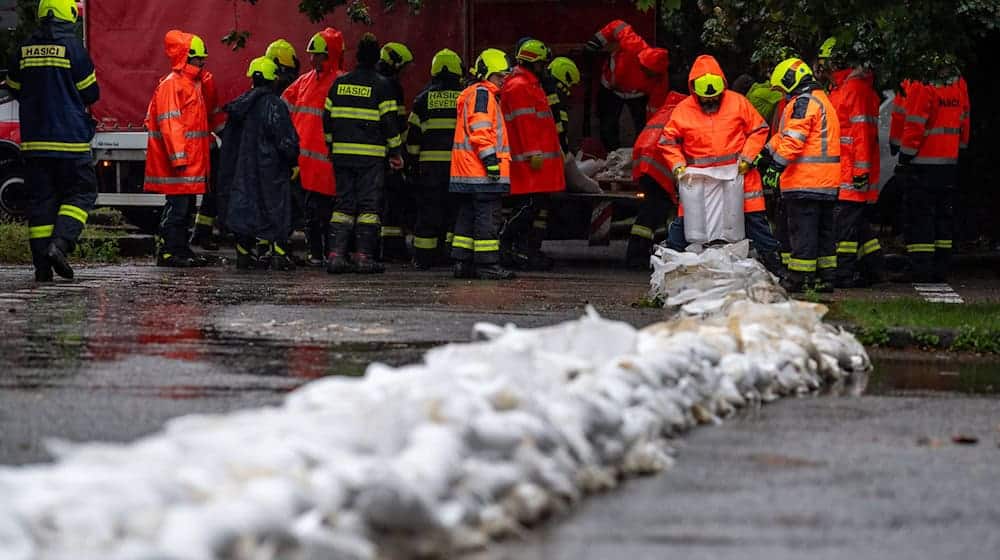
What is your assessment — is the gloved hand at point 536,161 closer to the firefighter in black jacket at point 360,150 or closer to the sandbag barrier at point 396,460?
the firefighter in black jacket at point 360,150

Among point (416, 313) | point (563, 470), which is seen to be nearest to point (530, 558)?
point (563, 470)

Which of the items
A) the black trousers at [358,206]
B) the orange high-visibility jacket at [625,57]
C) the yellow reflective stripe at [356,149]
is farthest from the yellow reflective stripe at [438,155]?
the orange high-visibility jacket at [625,57]

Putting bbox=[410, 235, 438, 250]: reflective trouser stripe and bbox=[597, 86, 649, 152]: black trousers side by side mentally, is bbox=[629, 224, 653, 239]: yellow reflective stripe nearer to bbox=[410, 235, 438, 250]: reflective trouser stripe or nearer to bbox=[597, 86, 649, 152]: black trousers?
bbox=[410, 235, 438, 250]: reflective trouser stripe

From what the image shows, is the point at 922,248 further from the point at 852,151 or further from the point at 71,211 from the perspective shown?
the point at 71,211

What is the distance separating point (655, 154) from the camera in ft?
47.4

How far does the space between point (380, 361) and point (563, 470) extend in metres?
3.29

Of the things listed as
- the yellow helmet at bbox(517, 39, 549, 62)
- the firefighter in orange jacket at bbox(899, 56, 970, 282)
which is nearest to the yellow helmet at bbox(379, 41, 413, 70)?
the yellow helmet at bbox(517, 39, 549, 62)

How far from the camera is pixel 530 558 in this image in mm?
4172

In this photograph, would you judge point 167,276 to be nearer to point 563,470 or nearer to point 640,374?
point 640,374

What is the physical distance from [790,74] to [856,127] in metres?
1.06

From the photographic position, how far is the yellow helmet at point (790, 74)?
12.6 meters

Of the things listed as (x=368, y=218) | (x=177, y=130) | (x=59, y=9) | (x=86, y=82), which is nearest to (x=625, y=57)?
(x=368, y=218)

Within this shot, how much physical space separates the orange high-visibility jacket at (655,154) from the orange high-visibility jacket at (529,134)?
73cm

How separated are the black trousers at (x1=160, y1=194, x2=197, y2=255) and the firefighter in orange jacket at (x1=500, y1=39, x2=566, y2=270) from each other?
2830mm
